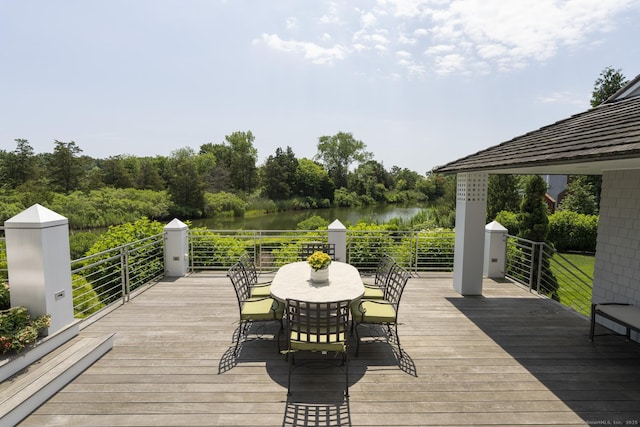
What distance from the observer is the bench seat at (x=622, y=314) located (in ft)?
10.9

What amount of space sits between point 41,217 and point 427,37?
7.80m

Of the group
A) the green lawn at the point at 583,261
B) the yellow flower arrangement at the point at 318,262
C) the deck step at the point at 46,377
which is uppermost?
the yellow flower arrangement at the point at 318,262

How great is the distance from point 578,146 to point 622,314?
192 cm

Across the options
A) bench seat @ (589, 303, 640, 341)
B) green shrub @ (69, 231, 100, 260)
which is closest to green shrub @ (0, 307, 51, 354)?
bench seat @ (589, 303, 640, 341)

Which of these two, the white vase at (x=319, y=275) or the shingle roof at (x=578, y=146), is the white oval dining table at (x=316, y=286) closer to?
the white vase at (x=319, y=275)

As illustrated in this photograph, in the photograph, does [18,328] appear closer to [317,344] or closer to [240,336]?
[240,336]

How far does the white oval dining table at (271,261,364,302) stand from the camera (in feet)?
10.6

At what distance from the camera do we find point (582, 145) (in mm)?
3350

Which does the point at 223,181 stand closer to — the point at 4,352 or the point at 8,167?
the point at 8,167

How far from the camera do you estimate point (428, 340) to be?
380 centimetres

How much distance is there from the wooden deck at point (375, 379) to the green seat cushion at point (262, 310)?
38cm

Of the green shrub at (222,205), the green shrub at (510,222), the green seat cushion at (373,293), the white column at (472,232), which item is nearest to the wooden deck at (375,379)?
the green seat cushion at (373,293)

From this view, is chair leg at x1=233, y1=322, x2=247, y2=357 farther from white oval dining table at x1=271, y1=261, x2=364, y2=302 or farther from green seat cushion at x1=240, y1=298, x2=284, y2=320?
white oval dining table at x1=271, y1=261, x2=364, y2=302

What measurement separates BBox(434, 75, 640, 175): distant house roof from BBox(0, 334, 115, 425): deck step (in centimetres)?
483
